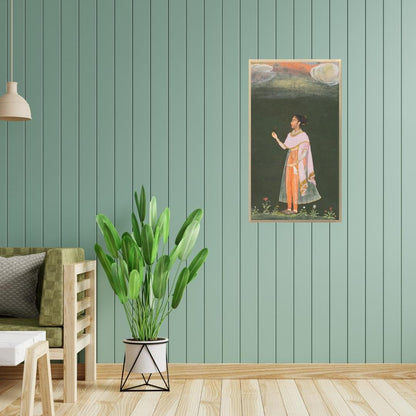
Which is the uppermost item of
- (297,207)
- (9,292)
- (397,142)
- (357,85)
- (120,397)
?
(357,85)

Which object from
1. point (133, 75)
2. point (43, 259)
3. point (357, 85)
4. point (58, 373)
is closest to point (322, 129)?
point (357, 85)

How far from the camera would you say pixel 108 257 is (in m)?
3.89

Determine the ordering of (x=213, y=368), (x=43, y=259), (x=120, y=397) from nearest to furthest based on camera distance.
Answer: (x=120, y=397)
(x=43, y=259)
(x=213, y=368)

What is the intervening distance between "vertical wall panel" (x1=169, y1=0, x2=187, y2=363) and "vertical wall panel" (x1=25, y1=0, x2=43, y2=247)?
2.74ft

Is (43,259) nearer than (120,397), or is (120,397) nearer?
(120,397)

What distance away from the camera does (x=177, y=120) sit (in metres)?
4.24

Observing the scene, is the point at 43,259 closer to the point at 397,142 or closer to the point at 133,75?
the point at 133,75

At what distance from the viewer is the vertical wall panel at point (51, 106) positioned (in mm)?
4242

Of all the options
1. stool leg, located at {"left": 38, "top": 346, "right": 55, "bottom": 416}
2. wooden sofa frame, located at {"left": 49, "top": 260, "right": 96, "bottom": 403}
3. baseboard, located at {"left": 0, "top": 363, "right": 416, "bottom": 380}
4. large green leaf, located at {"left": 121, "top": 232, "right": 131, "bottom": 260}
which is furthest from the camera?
baseboard, located at {"left": 0, "top": 363, "right": 416, "bottom": 380}

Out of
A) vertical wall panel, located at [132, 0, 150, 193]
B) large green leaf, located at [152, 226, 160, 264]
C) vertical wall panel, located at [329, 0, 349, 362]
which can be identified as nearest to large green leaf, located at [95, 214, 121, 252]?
large green leaf, located at [152, 226, 160, 264]

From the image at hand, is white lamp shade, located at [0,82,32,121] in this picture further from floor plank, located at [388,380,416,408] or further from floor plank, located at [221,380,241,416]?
floor plank, located at [388,380,416,408]

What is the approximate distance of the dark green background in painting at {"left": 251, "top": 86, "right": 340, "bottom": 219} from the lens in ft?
13.9

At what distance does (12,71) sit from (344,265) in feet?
8.05

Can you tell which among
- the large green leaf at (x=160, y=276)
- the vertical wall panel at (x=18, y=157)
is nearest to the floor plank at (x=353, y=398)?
the large green leaf at (x=160, y=276)
